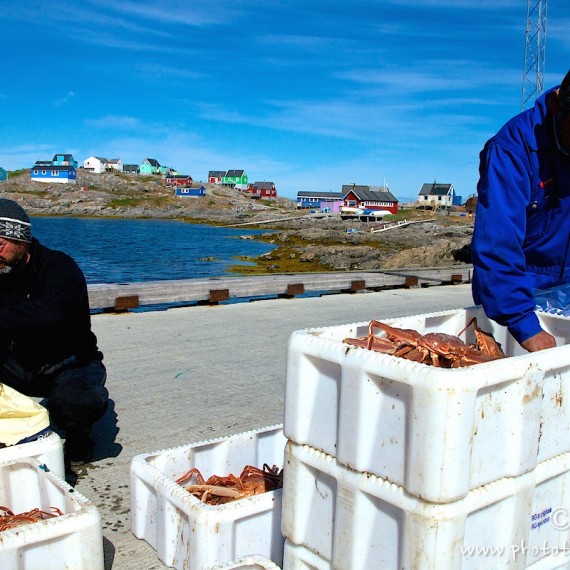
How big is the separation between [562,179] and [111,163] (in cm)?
16996

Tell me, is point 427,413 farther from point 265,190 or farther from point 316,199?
point 265,190

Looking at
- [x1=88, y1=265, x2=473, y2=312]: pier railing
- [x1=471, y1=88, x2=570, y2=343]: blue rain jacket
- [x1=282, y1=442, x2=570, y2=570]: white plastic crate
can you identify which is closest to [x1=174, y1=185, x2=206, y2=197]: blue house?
[x1=88, y1=265, x2=473, y2=312]: pier railing

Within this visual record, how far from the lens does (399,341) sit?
2.57 metres

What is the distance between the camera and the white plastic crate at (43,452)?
3.22m

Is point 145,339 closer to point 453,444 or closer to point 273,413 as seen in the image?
point 273,413

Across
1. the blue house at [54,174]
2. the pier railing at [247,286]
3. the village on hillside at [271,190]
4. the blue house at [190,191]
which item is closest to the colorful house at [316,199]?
the village on hillside at [271,190]

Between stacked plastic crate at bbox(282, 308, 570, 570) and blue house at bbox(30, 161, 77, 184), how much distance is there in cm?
14403

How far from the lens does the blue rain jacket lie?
2.90m

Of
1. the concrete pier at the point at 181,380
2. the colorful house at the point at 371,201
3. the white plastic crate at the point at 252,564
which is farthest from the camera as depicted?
the colorful house at the point at 371,201

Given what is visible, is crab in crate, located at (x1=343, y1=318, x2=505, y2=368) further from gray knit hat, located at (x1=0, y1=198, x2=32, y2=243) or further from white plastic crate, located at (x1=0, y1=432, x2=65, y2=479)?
gray knit hat, located at (x1=0, y1=198, x2=32, y2=243)

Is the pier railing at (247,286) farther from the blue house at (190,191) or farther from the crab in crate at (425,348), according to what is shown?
the blue house at (190,191)

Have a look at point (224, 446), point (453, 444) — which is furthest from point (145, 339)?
point (453, 444)

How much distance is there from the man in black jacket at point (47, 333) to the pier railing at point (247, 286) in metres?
5.30

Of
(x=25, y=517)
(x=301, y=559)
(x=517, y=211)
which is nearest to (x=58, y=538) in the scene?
(x=25, y=517)
